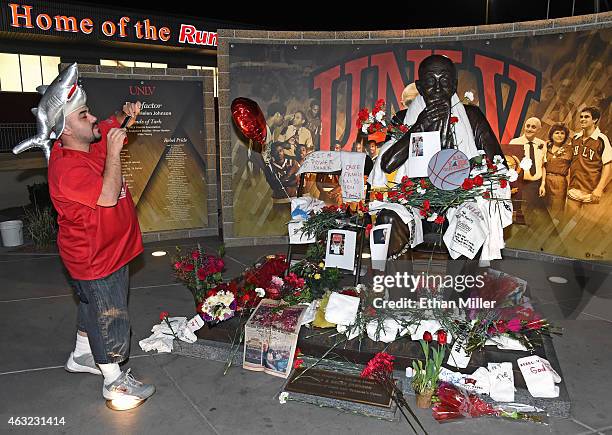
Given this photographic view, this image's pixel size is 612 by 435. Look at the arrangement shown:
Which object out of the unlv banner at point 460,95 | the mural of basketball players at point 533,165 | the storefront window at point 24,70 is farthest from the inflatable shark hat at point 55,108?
the storefront window at point 24,70

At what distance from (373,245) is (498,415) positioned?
1419 millimetres

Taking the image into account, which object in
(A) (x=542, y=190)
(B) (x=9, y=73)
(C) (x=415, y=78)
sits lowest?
(A) (x=542, y=190)

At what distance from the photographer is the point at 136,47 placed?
19.2m

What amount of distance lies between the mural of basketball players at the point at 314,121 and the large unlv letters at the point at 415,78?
0.05 m

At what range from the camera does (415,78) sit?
673cm

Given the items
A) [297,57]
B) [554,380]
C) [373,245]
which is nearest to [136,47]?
[297,57]

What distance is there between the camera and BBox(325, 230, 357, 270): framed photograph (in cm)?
441

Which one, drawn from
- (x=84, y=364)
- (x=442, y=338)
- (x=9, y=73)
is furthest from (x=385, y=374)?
(x=9, y=73)

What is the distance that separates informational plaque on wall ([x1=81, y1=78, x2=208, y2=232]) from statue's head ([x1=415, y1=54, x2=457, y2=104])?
4110mm

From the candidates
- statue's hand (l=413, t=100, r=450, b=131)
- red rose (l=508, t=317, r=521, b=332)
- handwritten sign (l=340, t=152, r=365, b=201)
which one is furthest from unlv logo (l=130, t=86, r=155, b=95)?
red rose (l=508, t=317, r=521, b=332)

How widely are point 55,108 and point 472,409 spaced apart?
9.23ft

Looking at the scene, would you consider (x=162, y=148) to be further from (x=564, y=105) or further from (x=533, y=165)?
(x=564, y=105)

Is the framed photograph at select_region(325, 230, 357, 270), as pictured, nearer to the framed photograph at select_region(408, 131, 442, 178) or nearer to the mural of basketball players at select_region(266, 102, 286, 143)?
the framed photograph at select_region(408, 131, 442, 178)

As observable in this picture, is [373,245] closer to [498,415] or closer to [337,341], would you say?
[337,341]
